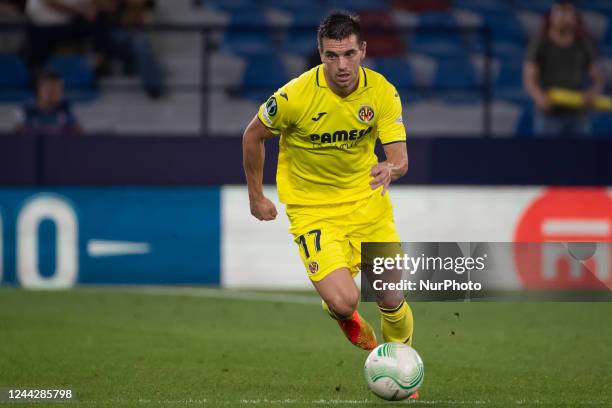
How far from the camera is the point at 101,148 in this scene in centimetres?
1269

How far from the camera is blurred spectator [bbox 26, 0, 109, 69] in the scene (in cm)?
1292

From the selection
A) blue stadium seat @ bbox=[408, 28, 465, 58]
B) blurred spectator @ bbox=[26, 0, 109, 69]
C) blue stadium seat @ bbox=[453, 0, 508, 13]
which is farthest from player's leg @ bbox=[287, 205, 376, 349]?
blue stadium seat @ bbox=[453, 0, 508, 13]

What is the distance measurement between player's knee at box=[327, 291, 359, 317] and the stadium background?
12.0 ft

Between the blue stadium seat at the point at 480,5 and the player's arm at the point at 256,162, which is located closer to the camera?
the player's arm at the point at 256,162

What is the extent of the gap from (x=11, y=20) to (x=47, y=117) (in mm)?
2052

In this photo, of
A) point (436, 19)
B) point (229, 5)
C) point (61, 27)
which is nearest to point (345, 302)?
point (61, 27)

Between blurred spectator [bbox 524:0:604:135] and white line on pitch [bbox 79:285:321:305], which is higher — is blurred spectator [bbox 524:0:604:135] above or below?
above

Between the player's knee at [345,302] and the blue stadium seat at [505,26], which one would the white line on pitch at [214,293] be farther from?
the blue stadium seat at [505,26]

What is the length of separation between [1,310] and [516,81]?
7.62 metres

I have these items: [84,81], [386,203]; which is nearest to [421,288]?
[386,203]

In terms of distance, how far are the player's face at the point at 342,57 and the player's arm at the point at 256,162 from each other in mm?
488

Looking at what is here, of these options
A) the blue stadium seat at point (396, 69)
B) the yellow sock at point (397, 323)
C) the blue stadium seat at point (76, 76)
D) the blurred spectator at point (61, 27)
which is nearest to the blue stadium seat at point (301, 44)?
the blue stadium seat at point (396, 69)

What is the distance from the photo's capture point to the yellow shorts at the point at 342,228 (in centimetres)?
668

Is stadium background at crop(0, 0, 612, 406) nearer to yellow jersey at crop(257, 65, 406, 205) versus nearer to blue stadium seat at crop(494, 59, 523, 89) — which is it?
blue stadium seat at crop(494, 59, 523, 89)
